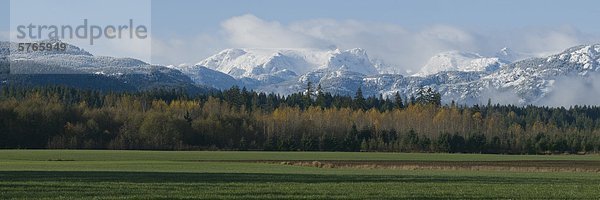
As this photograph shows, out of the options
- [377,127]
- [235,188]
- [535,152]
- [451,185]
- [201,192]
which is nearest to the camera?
[201,192]

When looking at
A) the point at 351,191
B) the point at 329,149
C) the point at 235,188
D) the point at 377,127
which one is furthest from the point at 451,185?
the point at 377,127

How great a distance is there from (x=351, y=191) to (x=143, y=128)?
126m

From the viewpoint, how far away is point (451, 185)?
56.5 meters

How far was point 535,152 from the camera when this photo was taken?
589 feet

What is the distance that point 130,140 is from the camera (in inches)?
6762

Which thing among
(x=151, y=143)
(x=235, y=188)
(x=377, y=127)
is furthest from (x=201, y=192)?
(x=377, y=127)

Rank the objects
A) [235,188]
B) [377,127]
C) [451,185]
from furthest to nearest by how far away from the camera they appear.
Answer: [377,127], [451,185], [235,188]

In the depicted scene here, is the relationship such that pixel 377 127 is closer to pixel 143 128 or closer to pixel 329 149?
pixel 329 149

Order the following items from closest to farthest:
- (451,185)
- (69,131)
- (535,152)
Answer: (451,185), (69,131), (535,152)

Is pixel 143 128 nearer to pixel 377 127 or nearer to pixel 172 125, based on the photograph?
pixel 172 125

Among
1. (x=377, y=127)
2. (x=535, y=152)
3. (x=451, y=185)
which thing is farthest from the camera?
(x=377, y=127)

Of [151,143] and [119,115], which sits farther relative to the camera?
[119,115]

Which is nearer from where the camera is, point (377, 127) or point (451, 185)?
point (451, 185)

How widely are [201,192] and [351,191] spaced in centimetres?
777
